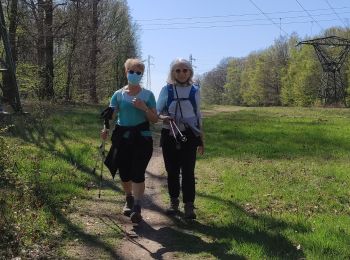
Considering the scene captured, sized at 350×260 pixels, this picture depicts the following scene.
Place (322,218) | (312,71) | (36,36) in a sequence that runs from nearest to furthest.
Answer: (322,218) < (36,36) < (312,71)

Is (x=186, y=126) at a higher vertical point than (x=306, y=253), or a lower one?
higher

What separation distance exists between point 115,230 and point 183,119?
1667 mm

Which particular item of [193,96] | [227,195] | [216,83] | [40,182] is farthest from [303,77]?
[193,96]

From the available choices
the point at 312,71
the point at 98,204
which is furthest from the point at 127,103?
the point at 312,71

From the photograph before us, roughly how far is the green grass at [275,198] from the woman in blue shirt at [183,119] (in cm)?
68

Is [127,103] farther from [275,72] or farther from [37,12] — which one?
[275,72]

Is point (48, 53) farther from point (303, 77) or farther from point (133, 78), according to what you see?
point (303, 77)

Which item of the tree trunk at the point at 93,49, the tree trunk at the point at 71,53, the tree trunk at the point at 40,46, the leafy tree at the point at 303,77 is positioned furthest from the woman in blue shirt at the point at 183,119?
the leafy tree at the point at 303,77

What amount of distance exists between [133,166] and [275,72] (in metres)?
103

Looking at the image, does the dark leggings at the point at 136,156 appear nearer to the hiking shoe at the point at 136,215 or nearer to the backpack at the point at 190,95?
the hiking shoe at the point at 136,215

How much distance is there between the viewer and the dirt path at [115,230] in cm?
547

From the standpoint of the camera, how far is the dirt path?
547cm

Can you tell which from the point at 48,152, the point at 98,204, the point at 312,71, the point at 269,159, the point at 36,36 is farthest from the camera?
the point at 312,71

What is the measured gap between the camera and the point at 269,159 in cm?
1264
